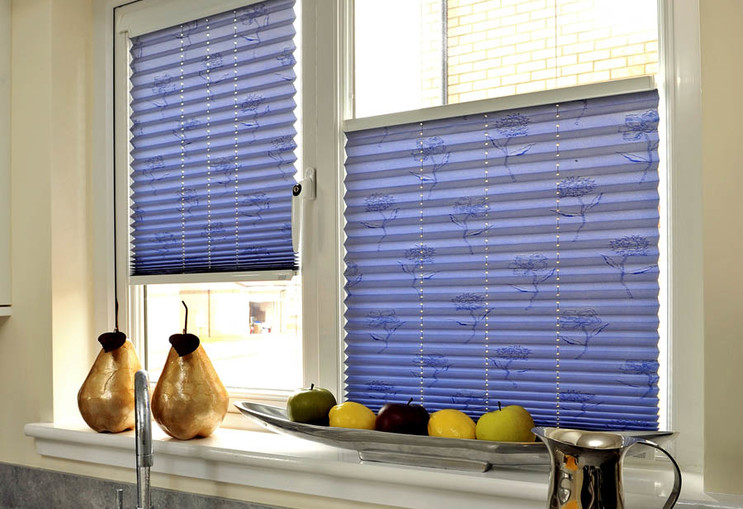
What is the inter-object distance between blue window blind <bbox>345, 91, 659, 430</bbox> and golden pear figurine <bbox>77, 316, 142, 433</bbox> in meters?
0.58

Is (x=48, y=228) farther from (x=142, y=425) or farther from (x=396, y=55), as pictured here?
(x=396, y=55)

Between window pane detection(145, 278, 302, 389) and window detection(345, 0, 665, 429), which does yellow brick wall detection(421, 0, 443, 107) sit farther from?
window pane detection(145, 278, 302, 389)

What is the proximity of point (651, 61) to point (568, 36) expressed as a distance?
0.17m

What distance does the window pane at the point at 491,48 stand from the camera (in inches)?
57.9

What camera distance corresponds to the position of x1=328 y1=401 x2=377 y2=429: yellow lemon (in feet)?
4.96

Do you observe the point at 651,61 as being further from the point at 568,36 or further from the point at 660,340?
the point at 660,340

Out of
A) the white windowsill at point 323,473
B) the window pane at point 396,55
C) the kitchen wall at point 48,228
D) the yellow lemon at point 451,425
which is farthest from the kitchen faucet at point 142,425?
the window pane at point 396,55

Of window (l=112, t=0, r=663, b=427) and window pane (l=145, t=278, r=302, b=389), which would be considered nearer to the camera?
window (l=112, t=0, r=663, b=427)

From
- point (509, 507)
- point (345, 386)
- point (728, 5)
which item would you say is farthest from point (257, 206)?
point (728, 5)

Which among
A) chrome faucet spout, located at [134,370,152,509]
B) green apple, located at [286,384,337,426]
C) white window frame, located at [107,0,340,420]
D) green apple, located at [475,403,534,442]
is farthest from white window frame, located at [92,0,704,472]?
chrome faucet spout, located at [134,370,152,509]

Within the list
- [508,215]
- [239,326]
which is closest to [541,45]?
[508,215]

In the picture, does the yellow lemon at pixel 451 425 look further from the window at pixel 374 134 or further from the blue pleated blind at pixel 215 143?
the blue pleated blind at pixel 215 143

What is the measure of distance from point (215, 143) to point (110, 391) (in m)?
0.67

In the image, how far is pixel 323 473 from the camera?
1533 mm
